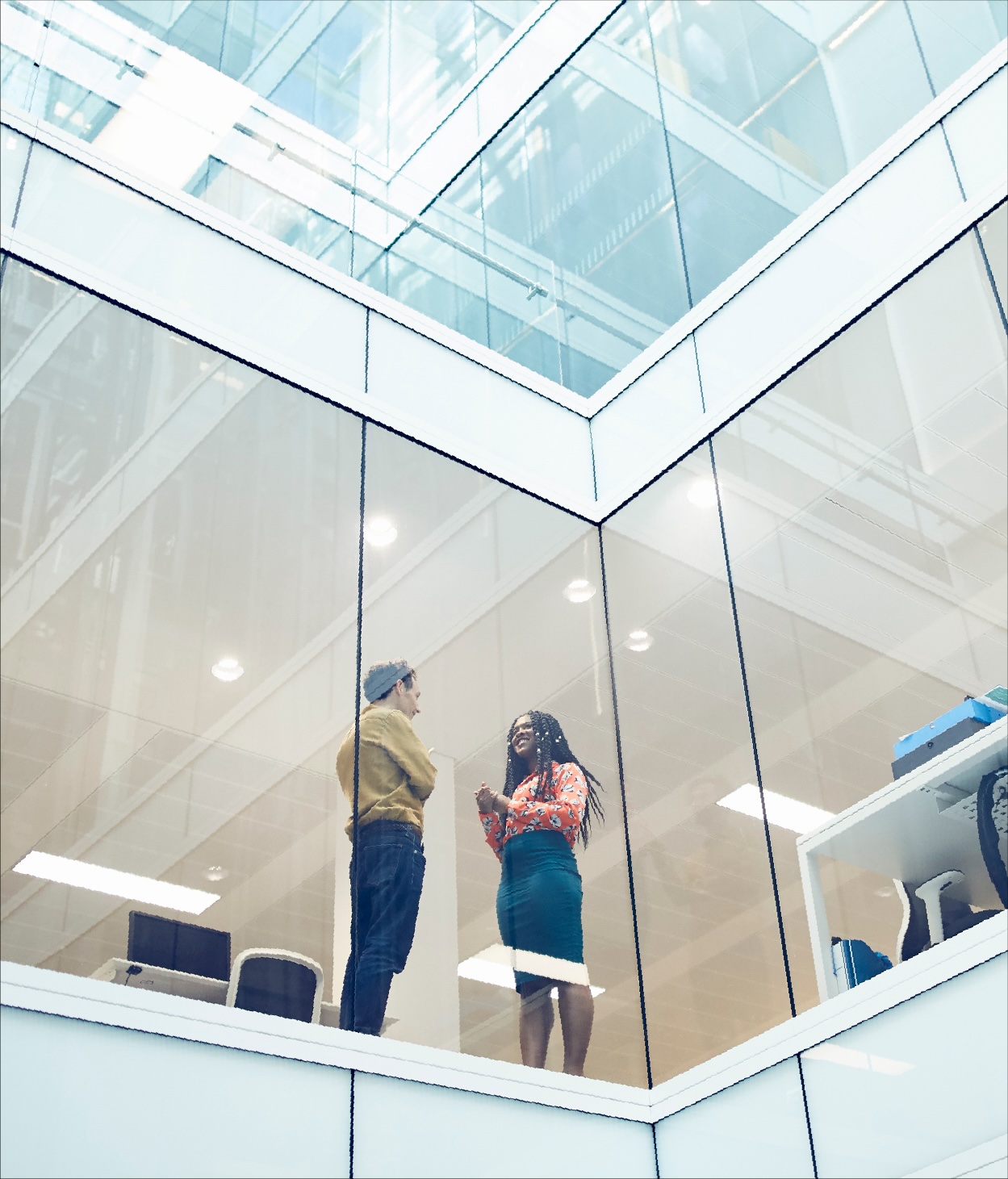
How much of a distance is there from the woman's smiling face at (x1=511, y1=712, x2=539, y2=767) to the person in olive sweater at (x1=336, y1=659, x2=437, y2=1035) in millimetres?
450

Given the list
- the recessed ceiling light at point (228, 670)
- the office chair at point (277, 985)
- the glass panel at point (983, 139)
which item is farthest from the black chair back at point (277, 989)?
the glass panel at point (983, 139)

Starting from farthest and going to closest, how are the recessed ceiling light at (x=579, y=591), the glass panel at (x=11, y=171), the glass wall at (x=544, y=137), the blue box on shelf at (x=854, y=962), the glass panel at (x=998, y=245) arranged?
the recessed ceiling light at (x=579, y=591), the glass wall at (x=544, y=137), the glass panel at (x=11, y=171), the glass panel at (x=998, y=245), the blue box on shelf at (x=854, y=962)

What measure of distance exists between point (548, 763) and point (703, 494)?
1499 millimetres

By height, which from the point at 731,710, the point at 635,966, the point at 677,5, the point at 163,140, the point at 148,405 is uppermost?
the point at 677,5

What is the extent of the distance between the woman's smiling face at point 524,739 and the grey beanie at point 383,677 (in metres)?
0.50

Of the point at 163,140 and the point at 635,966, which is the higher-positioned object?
the point at 163,140

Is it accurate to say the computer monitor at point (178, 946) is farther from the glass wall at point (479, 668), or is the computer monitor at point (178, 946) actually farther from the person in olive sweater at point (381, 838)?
the person in olive sweater at point (381, 838)

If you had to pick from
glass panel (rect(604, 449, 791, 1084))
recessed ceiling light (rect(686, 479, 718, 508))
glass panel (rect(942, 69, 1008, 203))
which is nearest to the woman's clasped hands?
glass panel (rect(604, 449, 791, 1084))

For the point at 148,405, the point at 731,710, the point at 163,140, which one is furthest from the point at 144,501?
the point at 731,710

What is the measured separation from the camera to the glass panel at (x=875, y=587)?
3.71m

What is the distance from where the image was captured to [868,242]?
16.3ft

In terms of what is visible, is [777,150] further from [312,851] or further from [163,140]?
[312,851]

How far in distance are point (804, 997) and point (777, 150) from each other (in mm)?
3613

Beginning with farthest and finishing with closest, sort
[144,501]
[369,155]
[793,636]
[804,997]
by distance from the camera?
[369,155]
[793,636]
[144,501]
[804,997]
